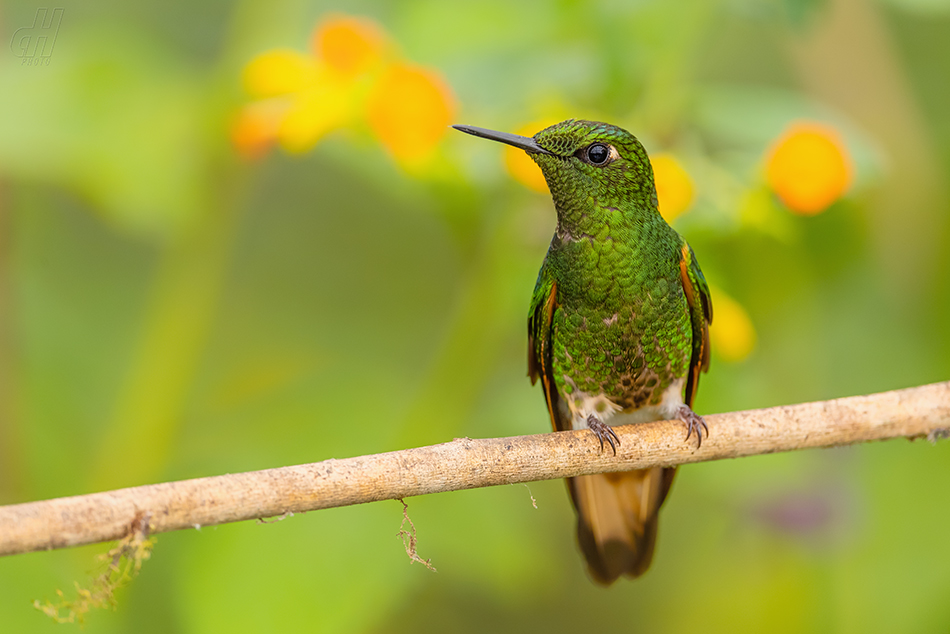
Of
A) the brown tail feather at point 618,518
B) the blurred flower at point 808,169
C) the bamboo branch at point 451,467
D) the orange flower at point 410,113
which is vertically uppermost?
the blurred flower at point 808,169

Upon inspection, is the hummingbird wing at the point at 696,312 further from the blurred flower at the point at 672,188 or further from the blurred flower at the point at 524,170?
the blurred flower at the point at 524,170

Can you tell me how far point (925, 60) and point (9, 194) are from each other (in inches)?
146

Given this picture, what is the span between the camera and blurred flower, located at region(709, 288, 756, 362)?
2.24 m

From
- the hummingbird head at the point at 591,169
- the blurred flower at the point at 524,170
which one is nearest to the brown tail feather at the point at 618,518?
the hummingbird head at the point at 591,169

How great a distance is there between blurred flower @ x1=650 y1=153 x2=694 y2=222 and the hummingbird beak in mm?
270

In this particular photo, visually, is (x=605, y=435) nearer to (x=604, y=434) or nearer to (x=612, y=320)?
(x=604, y=434)

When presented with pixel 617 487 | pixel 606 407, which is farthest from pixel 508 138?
pixel 617 487

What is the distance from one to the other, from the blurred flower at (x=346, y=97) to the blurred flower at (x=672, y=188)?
0.52m

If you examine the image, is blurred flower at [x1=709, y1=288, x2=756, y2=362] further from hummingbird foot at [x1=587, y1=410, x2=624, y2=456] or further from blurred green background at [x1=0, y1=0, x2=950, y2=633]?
hummingbird foot at [x1=587, y1=410, x2=624, y2=456]

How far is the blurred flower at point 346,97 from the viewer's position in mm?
2139

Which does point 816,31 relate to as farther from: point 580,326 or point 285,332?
point 285,332

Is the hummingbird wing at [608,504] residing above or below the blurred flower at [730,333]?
below

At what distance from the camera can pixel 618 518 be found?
2701 millimetres

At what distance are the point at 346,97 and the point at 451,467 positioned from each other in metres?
1.08
